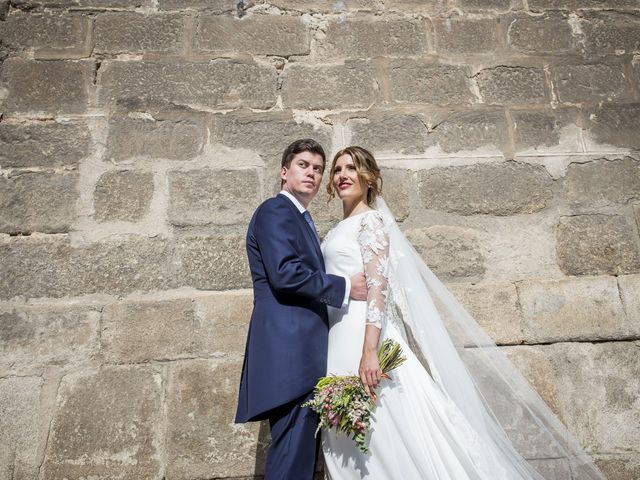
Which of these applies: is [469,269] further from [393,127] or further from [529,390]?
[393,127]

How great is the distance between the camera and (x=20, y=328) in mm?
2625

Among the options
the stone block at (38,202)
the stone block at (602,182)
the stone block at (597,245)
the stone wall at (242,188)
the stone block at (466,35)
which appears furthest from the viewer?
the stone block at (466,35)

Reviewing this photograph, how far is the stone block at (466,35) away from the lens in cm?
326

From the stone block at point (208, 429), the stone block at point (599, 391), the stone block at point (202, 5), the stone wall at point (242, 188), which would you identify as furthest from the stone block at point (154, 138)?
the stone block at point (599, 391)

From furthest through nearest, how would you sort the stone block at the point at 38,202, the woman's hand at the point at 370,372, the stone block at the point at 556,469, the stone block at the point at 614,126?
the stone block at the point at 614,126 → the stone block at the point at 38,202 → the stone block at the point at 556,469 → the woman's hand at the point at 370,372

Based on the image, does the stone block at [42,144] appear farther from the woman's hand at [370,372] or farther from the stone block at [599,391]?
the stone block at [599,391]

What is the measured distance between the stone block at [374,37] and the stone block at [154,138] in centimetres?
102

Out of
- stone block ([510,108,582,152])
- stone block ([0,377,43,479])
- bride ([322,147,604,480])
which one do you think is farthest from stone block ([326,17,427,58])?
stone block ([0,377,43,479])

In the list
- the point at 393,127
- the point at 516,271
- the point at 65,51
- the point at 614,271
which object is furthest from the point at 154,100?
the point at 614,271

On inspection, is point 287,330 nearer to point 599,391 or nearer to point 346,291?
point 346,291

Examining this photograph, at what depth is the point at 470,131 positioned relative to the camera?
3113 mm

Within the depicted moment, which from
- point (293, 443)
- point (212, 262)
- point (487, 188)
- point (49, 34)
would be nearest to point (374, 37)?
point (487, 188)

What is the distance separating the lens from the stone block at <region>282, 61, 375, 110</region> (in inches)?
121

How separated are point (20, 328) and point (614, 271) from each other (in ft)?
10.7
